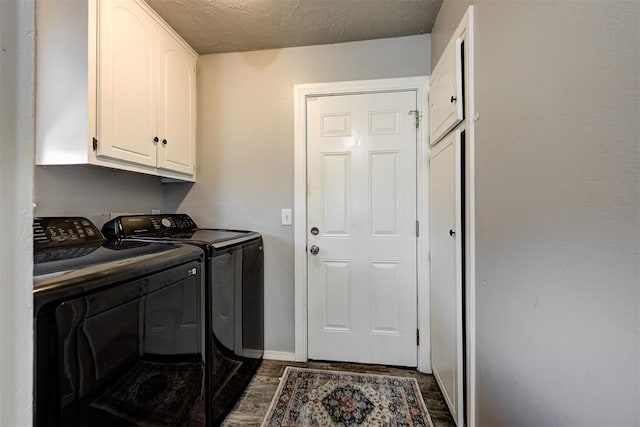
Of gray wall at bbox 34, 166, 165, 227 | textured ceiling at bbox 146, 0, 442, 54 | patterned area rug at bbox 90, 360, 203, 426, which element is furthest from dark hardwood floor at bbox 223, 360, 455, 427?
textured ceiling at bbox 146, 0, 442, 54

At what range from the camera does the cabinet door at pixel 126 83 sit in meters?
1.31

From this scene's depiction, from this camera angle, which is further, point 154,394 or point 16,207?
point 154,394

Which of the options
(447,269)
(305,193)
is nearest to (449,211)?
(447,269)

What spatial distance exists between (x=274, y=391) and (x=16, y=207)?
1755mm

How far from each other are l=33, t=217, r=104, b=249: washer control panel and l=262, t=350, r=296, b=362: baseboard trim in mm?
1329

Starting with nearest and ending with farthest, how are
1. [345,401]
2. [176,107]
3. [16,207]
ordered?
[16,207] → [345,401] → [176,107]

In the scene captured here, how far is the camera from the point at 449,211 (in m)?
1.46

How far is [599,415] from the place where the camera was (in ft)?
1.83

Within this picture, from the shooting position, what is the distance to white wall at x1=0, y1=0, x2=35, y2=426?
12.6 inches

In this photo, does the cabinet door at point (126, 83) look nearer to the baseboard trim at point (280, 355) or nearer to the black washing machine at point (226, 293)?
the black washing machine at point (226, 293)

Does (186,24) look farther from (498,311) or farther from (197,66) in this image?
(498,311)

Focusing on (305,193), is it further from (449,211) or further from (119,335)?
(119,335)

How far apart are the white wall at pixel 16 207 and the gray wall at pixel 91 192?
142 cm

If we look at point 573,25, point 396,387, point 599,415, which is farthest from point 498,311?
point 396,387
